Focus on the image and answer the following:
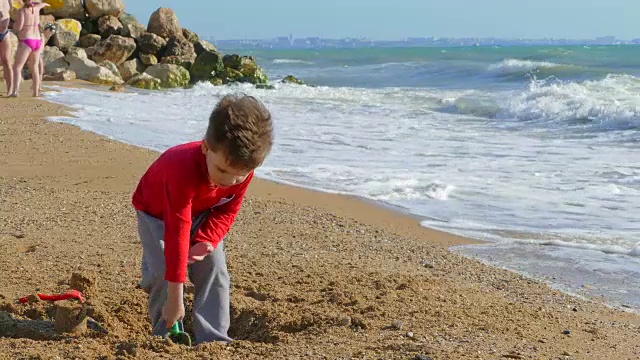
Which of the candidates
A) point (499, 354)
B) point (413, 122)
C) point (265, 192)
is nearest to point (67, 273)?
point (499, 354)

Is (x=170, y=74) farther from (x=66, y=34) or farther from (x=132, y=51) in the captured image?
(x=66, y=34)

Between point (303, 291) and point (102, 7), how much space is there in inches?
788

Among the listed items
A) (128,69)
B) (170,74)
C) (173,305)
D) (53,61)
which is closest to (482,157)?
(173,305)

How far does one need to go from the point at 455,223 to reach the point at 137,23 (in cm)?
1852

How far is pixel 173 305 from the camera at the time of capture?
11.4 feet

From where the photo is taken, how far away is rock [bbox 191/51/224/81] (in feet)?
73.5

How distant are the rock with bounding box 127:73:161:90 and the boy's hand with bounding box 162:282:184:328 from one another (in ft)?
52.9

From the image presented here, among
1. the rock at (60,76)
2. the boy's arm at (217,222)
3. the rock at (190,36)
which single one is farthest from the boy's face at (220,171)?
the rock at (190,36)

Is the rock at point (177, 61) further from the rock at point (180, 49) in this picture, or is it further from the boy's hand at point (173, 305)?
the boy's hand at point (173, 305)

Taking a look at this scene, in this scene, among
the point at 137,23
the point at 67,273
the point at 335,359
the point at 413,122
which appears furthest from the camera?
the point at 137,23

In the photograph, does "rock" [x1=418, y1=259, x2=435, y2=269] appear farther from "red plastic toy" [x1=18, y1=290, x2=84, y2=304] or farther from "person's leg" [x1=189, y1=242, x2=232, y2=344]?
"red plastic toy" [x1=18, y1=290, x2=84, y2=304]

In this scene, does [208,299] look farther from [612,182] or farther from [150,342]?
[612,182]

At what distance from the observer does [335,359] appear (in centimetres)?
335

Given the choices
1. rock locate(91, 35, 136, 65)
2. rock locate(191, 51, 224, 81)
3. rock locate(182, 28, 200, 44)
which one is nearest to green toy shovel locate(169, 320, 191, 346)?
rock locate(91, 35, 136, 65)
